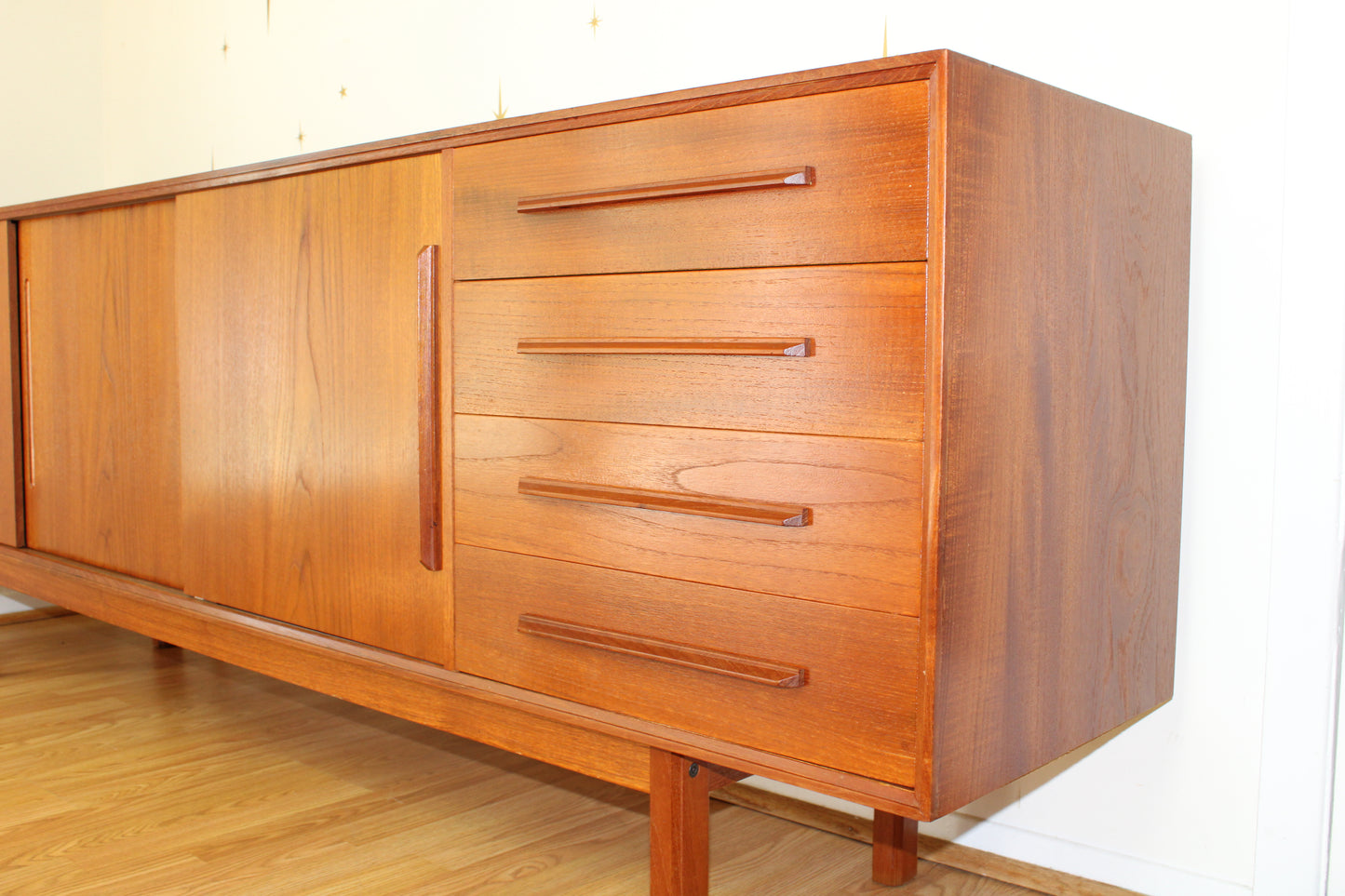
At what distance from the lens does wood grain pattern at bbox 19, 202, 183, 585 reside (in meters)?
1.58

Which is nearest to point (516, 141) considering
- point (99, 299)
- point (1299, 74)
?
point (1299, 74)

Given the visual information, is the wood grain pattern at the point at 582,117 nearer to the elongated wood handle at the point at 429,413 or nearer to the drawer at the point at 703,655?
the elongated wood handle at the point at 429,413

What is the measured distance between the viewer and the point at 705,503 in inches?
38.2

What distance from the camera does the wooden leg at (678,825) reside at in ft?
3.31

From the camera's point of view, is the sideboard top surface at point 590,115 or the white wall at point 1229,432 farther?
the white wall at point 1229,432

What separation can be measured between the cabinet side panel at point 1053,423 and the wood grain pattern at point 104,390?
1147 mm

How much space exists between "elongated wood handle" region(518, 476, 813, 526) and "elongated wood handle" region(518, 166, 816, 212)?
263mm

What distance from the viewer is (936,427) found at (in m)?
0.83

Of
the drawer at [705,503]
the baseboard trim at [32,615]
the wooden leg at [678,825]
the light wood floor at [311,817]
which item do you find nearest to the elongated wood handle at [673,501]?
the drawer at [705,503]

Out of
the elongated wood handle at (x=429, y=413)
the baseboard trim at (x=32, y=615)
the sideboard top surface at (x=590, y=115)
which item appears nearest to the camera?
the sideboard top surface at (x=590, y=115)

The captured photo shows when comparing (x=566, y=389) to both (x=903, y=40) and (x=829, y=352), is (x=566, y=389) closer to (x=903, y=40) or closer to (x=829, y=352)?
(x=829, y=352)

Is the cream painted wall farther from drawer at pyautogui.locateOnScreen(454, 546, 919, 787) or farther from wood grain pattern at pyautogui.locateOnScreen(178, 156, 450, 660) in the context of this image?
drawer at pyautogui.locateOnScreen(454, 546, 919, 787)

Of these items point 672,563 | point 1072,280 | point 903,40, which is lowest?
point 672,563

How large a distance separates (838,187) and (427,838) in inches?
37.5
